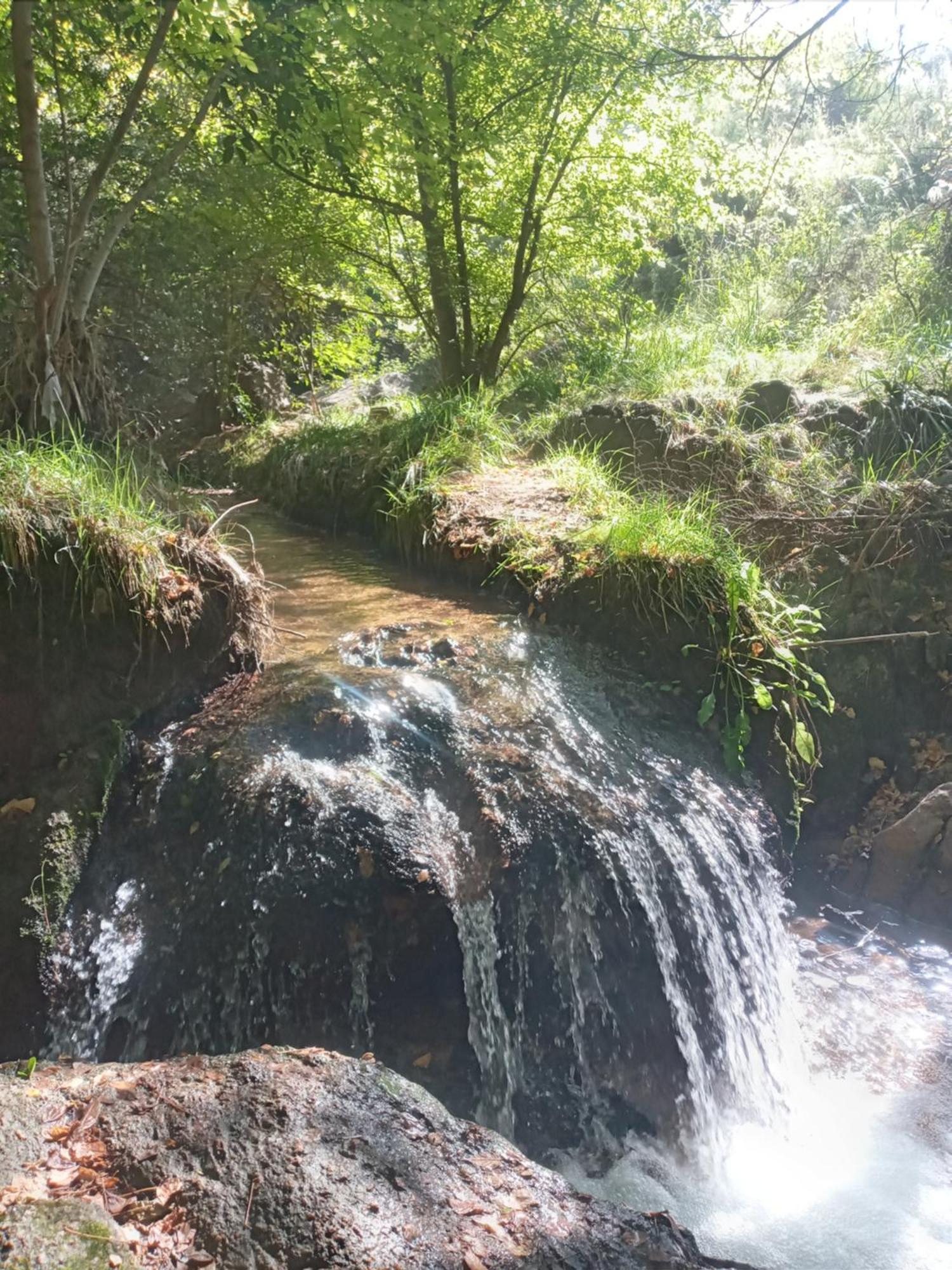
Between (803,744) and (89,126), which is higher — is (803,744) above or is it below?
below

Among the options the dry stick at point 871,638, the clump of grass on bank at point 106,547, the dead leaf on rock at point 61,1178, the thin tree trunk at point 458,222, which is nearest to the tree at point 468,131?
the thin tree trunk at point 458,222

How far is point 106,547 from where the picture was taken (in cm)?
346

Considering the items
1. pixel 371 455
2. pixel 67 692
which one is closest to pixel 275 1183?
pixel 67 692

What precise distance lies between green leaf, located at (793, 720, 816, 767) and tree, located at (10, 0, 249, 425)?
3.95m

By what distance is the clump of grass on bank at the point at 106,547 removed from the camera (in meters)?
3.34

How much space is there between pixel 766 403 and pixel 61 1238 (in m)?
6.19

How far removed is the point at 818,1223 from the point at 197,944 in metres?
2.25

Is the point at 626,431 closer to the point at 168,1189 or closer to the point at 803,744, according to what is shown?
the point at 803,744

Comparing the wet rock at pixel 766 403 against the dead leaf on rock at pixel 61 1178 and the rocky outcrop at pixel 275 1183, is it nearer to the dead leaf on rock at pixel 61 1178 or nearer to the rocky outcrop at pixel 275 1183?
the rocky outcrop at pixel 275 1183

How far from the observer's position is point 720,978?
3449 mm

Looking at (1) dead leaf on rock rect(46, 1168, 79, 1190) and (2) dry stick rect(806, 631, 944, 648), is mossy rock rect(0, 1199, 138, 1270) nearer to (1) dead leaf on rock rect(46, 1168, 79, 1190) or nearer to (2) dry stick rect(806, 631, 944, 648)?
(1) dead leaf on rock rect(46, 1168, 79, 1190)

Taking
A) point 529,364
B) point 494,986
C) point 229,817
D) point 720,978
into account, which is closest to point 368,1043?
point 494,986

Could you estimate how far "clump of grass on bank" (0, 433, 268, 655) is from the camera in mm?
3340

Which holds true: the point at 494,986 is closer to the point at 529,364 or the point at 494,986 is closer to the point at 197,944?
the point at 197,944
